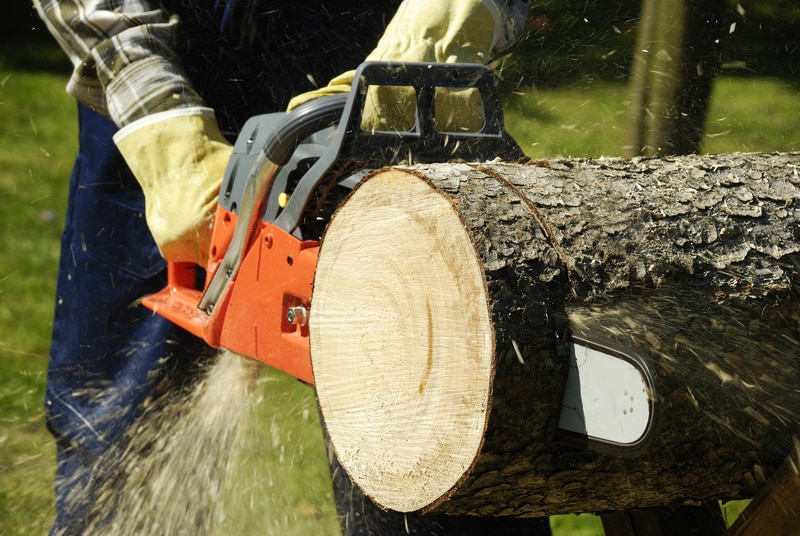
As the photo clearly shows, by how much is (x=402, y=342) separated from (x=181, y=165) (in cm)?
Answer: 99

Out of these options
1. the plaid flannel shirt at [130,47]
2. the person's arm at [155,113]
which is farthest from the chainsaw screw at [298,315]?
the plaid flannel shirt at [130,47]

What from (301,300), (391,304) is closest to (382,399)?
(391,304)

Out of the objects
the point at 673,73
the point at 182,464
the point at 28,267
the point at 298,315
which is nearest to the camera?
the point at 298,315

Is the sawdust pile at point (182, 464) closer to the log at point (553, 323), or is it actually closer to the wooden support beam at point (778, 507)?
the log at point (553, 323)

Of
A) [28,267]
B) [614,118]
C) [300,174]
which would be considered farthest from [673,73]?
[28,267]

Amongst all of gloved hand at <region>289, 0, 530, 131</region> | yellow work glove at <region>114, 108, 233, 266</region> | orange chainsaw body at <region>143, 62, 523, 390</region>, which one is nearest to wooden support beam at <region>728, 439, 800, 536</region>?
orange chainsaw body at <region>143, 62, 523, 390</region>

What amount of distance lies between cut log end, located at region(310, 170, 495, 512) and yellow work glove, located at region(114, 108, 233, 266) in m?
0.66

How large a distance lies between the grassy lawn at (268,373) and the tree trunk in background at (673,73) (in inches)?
23.7

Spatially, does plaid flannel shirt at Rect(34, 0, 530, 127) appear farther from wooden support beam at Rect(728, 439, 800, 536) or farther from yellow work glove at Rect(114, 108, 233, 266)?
wooden support beam at Rect(728, 439, 800, 536)

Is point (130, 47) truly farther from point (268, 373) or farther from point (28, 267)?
point (28, 267)

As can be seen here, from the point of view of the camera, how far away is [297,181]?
1.71 meters

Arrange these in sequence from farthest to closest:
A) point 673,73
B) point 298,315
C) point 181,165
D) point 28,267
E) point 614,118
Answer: point 614,118 → point 28,267 → point 673,73 → point 181,165 → point 298,315

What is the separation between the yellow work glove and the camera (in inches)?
79.3

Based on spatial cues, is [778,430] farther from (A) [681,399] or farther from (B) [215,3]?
(B) [215,3]
